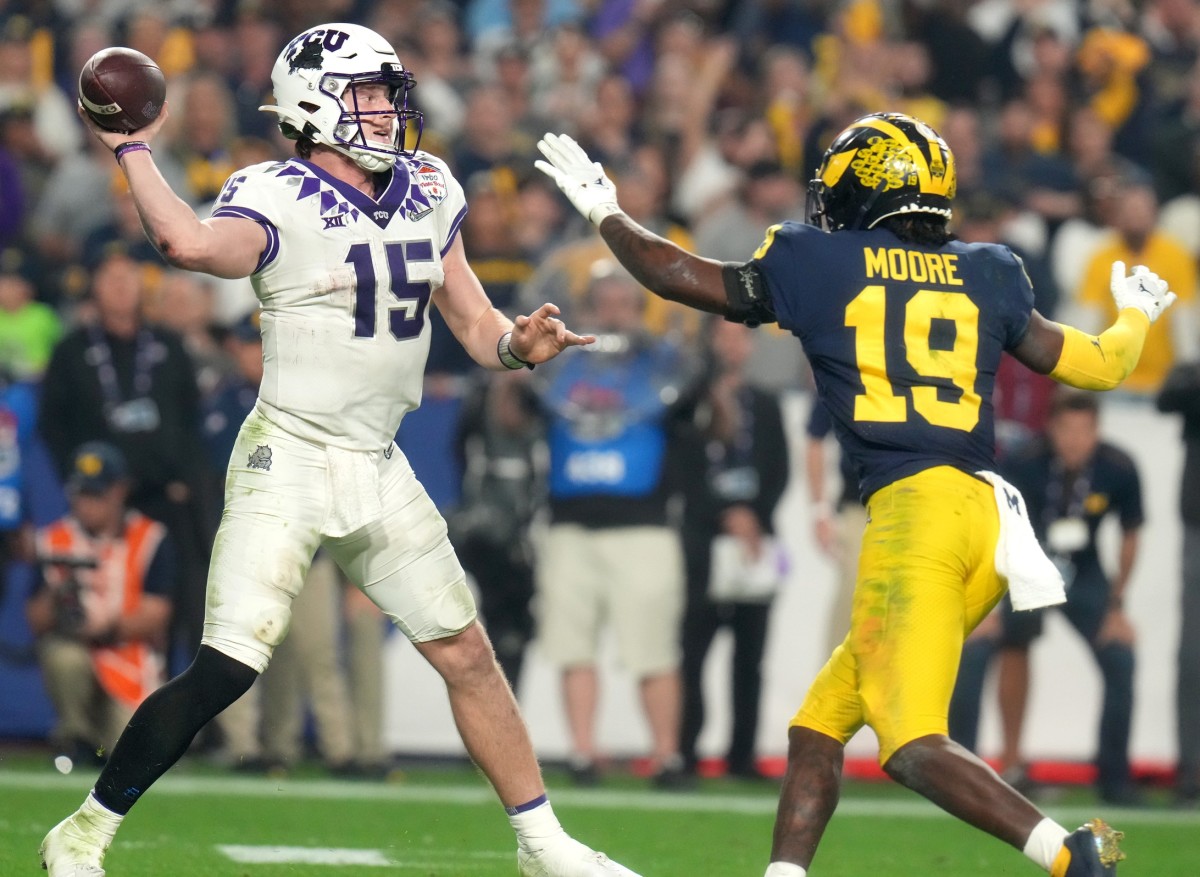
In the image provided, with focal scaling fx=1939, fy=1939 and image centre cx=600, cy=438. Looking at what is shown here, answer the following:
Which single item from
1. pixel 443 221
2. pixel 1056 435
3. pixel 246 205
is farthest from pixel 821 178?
pixel 1056 435

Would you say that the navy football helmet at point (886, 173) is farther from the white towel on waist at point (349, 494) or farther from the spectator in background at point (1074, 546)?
the spectator in background at point (1074, 546)

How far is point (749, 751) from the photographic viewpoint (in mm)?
9211

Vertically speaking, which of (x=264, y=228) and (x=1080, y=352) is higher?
(x=264, y=228)

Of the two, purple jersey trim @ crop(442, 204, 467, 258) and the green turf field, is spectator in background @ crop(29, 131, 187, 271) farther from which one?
purple jersey trim @ crop(442, 204, 467, 258)

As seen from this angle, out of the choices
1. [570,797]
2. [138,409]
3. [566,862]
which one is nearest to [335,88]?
[566,862]

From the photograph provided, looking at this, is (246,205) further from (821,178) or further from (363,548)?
(821,178)

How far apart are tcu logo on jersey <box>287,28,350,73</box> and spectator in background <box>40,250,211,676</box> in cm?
428

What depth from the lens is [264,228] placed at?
481 centimetres

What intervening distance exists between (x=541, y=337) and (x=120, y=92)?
1.23m

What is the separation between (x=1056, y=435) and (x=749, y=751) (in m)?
2.07

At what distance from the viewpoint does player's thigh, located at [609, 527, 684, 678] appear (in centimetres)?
890

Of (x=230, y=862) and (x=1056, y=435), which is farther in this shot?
(x=1056, y=435)

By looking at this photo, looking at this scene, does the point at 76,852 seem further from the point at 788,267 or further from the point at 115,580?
the point at 115,580

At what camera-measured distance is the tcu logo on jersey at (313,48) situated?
5.06m
